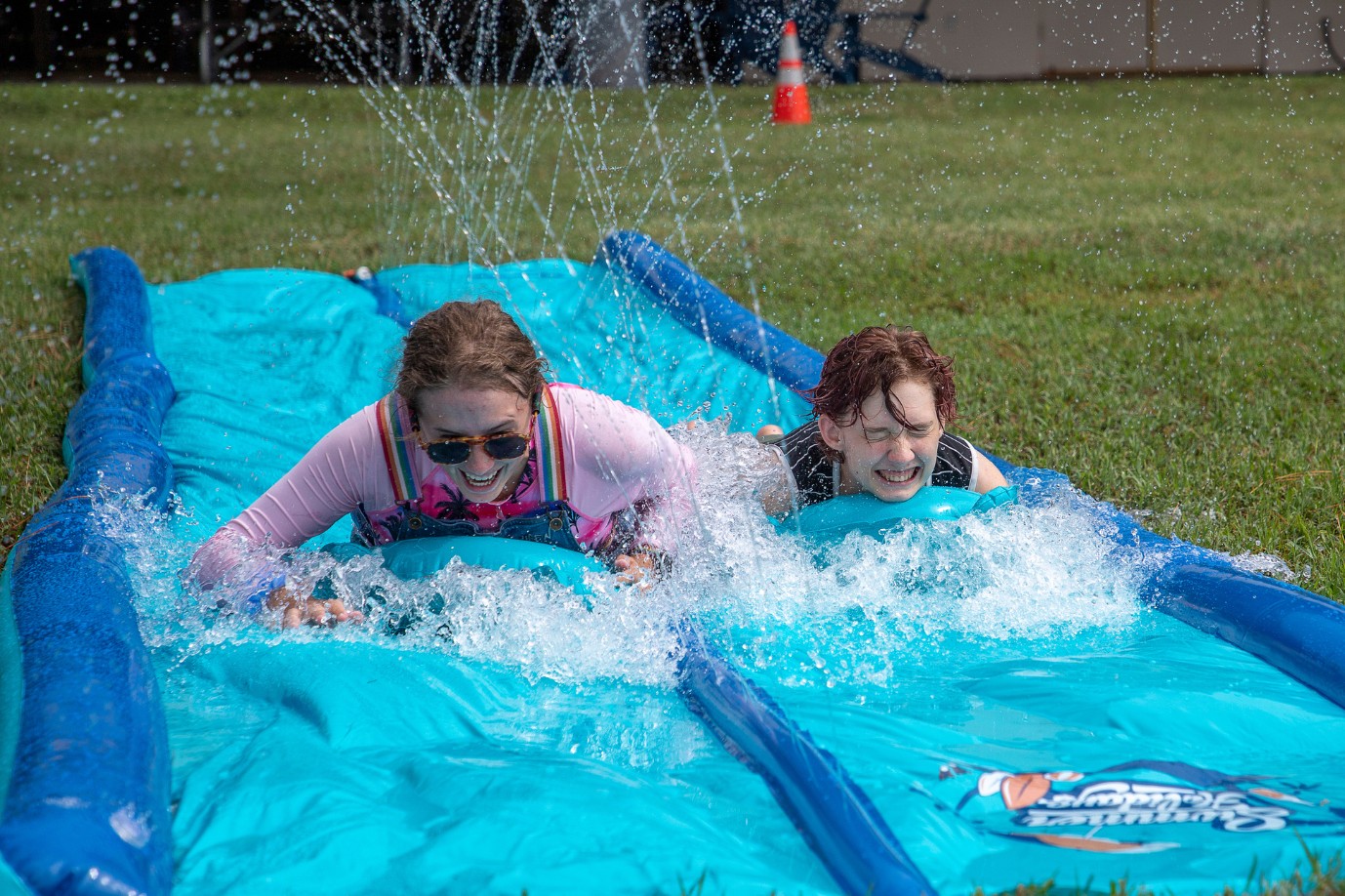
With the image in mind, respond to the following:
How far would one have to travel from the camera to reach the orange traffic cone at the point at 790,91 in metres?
12.3

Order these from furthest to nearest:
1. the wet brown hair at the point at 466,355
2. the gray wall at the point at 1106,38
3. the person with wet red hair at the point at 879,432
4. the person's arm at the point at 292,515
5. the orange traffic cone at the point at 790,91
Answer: the gray wall at the point at 1106,38, the orange traffic cone at the point at 790,91, the person with wet red hair at the point at 879,432, the person's arm at the point at 292,515, the wet brown hair at the point at 466,355

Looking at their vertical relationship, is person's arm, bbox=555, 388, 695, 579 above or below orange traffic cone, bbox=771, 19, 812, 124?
below

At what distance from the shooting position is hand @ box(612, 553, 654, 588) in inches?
123

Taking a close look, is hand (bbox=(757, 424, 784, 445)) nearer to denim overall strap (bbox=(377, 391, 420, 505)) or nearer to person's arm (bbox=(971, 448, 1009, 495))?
person's arm (bbox=(971, 448, 1009, 495))

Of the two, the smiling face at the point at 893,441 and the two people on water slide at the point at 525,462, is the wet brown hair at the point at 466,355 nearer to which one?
the two people on water slide at the point at 525,462

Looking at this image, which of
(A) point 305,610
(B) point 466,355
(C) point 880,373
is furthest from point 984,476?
(A) point 305,610

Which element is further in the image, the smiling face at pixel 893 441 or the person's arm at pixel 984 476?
the person's arm at pixel 984 476

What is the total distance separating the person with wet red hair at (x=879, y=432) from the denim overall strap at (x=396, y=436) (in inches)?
39.4

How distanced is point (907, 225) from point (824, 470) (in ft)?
18.0

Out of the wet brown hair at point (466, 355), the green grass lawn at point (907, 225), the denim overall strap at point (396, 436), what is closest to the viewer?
the wet brown hair at point (466, 355)

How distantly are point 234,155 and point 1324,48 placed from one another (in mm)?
15851

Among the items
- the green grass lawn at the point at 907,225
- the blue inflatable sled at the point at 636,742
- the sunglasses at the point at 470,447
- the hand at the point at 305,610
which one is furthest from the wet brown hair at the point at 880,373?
the hand at the point at 305,610

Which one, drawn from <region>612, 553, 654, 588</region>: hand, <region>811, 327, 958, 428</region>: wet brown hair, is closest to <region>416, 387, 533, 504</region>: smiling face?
<region>612, 553, 654, 588</region>: hand

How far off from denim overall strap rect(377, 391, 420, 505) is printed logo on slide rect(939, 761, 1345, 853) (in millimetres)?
1437
